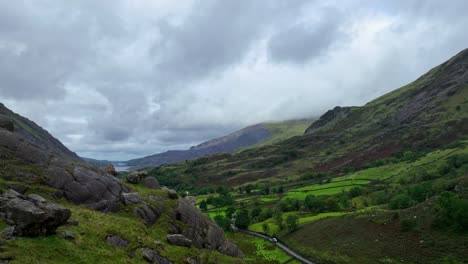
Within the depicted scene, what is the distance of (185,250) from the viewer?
169 ft

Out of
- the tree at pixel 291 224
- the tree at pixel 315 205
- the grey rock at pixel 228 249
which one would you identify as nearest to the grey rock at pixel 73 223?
the grey rock at pixel 228 249

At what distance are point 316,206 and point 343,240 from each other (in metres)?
55.3

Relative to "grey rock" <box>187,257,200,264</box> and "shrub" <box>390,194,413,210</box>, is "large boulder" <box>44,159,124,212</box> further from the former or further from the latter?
"shrub" <box>390,194,413,210</box>

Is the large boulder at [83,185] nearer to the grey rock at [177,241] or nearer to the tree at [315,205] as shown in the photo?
the grey rock at [177,241]

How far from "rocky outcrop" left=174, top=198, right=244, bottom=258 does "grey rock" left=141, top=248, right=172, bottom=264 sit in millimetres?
15748

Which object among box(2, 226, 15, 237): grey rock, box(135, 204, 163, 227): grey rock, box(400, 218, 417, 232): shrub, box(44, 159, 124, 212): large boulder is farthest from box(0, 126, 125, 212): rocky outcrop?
box(400, 218, 417, 232): shrub

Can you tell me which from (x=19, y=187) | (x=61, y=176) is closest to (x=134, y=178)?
(x=61, y=176)

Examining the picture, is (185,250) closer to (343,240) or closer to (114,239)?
(114,239)

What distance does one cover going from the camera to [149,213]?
61.4 meters

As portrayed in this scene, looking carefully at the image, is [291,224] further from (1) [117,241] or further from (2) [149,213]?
(1) [117,241]

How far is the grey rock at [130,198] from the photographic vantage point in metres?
61.3

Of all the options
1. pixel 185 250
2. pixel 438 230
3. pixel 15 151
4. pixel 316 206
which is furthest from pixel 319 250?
pixel 15 151

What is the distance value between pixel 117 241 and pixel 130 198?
18.7m

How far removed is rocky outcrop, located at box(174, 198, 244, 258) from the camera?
63406mm
